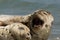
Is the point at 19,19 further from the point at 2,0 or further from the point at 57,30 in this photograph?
the point at 2,0

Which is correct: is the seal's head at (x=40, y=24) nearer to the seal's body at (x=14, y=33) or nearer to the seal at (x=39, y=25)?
the seal at (x=39, y=25)

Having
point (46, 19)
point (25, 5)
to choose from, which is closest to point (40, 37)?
point (46, 19)

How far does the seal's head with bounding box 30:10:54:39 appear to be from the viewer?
17.0ft

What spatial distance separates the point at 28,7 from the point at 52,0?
6.91ft

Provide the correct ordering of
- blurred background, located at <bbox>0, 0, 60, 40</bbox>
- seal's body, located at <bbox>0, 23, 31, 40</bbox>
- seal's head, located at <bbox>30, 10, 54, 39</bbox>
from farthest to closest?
blurred background, located at <bbox>0, 0, 60, 40</bbox> → seal's head, located at <bbox>30, 10, 54, 39</bbox> → seal's body, located at <bbox>0, 23, 31, 40</bbox>

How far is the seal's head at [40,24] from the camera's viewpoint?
5.19 metres

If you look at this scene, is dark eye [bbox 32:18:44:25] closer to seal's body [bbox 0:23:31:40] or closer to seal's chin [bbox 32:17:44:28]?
seal's chin [bbox 32:17:44:28]

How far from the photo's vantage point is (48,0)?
1330cm

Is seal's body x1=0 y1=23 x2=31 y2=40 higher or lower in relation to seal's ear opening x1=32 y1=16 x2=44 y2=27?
lower

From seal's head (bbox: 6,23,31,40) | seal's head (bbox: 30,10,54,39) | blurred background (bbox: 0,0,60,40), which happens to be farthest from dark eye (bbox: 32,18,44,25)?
blurred background (bbox: 0,0,60,40)

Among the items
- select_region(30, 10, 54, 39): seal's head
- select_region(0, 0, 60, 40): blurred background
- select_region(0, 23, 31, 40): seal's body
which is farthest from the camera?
select_region(0, 0, 60, 40): blurred background

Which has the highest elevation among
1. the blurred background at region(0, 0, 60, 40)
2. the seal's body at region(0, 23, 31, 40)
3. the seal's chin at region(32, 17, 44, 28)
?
the blurred background at region(0, 0, 60, 40)

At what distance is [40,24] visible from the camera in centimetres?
526

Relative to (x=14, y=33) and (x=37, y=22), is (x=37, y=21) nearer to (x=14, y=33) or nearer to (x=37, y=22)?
(x=37, y=22)
